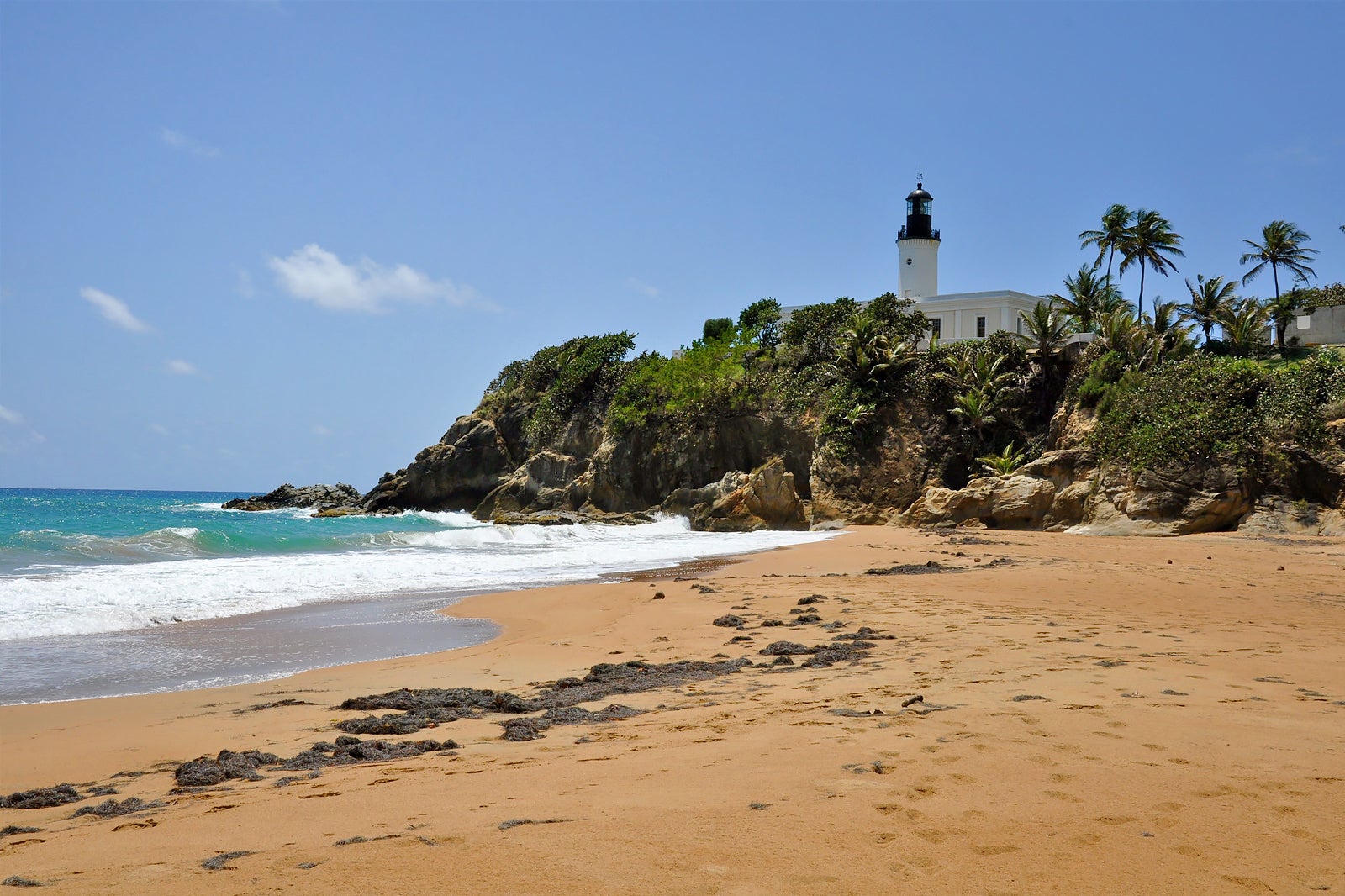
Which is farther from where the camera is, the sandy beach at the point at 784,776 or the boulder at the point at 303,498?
the boulder at the point at 303,498

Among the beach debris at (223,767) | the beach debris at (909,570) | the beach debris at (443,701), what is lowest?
the beach debris at (223,767)

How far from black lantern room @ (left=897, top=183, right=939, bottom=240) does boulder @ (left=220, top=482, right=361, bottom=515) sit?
38.5 m

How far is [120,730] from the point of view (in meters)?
5.68

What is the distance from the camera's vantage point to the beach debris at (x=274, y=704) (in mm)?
6152

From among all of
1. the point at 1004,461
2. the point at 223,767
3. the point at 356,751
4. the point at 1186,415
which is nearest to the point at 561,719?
the point at 356,751

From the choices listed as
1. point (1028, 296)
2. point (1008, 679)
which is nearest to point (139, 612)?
point (1008, 679)

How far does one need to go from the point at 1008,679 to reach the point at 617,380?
125ft

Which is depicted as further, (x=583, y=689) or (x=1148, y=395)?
(x=1148, y=395)

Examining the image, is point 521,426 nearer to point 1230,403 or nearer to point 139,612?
point 1230,403

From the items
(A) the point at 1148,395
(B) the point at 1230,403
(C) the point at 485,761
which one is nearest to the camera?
(C) the point at 485,761

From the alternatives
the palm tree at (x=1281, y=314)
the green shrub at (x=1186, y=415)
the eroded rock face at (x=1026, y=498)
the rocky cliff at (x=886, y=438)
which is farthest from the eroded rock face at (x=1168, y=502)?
the palm tree at (x=1281, y=314)

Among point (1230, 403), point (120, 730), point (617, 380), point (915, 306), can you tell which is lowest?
point (120, 730)

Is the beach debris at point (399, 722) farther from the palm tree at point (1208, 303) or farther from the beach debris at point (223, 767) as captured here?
the palm tree at point (1208, 303)

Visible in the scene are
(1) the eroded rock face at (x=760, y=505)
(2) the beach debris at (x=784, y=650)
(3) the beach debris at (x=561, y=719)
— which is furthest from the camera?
(1) the eroded rock face at (x=760, y=505)
